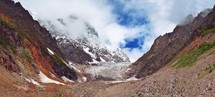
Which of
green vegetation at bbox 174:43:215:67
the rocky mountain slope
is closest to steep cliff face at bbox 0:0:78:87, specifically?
the rocky mountain slope

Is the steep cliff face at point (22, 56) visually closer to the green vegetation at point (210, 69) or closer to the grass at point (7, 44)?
the grass at point (7, 44)

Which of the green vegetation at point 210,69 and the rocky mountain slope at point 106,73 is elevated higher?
the rocky mountain slope at point 106,73

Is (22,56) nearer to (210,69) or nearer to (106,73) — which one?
(210,69)

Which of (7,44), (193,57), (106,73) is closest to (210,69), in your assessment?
(193,57)

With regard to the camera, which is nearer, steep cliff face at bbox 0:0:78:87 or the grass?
steep cliff face at bbox 0:0:78:87

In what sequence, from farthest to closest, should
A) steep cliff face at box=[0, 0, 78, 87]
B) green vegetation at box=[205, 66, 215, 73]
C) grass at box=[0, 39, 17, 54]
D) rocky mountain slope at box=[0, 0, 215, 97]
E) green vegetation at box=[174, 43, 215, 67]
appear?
grass at box=[0, 39, 17, 54]
steep cliff face at box=[0, 0, 78, 87]
green vegetation at box=[174, 43, 215, 67]
rocky mountain slope at box=[0, 0, 215, 97]
green vegetation at box=[205, 66, 215, 73]

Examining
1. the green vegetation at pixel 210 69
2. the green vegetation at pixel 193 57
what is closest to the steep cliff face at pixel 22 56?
the green vegetation at pixel 193 57

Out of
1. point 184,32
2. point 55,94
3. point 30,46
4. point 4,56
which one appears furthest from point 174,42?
point 55,94

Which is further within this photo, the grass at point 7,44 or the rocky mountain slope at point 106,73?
the grass at point 7,44

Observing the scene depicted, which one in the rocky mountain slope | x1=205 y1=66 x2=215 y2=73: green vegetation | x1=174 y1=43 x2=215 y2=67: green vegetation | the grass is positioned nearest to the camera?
x1=205 y1=66 x2=215 y2=73: green vegetation

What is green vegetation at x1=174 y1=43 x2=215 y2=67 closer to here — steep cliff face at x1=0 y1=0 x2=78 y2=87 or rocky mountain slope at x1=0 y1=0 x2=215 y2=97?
rocky mountain slope at x1=0 y1=0 x2=215 y2=97

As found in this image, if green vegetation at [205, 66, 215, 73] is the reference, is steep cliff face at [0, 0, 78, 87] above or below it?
above

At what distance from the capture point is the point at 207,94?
2952 centimetres

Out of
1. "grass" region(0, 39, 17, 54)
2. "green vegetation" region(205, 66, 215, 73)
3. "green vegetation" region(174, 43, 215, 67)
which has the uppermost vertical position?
"grass" region(0, 39, 17, 54)
